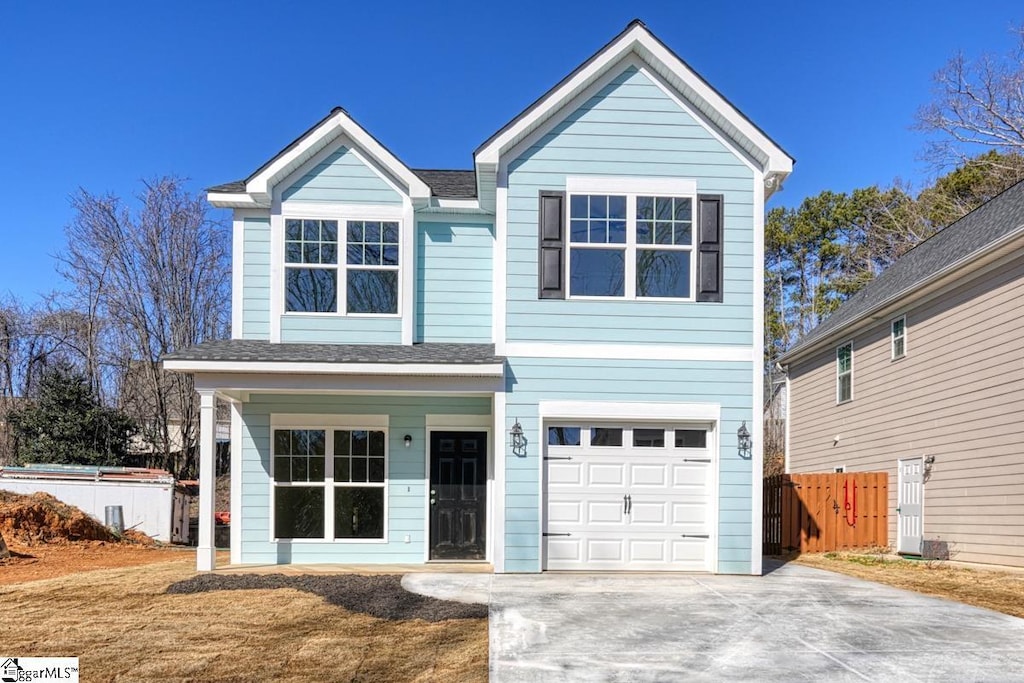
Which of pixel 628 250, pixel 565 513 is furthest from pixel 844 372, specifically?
pixel 565 513

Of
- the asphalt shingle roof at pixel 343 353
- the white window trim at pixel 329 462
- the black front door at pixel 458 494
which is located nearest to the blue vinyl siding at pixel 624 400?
the asphalt shingle roof at pixel 343 353

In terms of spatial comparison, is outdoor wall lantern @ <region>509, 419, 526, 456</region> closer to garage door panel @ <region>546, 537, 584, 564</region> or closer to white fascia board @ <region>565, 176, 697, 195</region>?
garage door panel @ <region>546, 537, 584, 564</region>

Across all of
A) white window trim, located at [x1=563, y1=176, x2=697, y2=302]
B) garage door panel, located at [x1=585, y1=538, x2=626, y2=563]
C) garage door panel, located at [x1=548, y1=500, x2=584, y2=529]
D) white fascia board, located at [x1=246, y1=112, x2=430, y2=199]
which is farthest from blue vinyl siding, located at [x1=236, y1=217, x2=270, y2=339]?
garage door panel, located at [x1=585, y1=538, x2=626, y2=563]

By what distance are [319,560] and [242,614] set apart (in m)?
4.00

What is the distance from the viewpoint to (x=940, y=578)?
11680mm

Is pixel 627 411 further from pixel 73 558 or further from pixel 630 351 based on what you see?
pixel 73 558

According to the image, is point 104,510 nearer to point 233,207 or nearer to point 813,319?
point 233,207

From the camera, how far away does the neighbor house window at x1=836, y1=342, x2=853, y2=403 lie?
18.2m

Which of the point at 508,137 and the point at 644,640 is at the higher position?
the point at 508,137

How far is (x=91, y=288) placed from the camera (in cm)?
2572

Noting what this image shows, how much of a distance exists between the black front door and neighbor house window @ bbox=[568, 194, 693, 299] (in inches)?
122

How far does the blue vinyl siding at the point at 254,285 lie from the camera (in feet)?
41.8

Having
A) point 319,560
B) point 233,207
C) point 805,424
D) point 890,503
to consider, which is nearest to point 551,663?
point 319,560

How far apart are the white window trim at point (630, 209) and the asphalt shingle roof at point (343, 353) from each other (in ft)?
5.54
